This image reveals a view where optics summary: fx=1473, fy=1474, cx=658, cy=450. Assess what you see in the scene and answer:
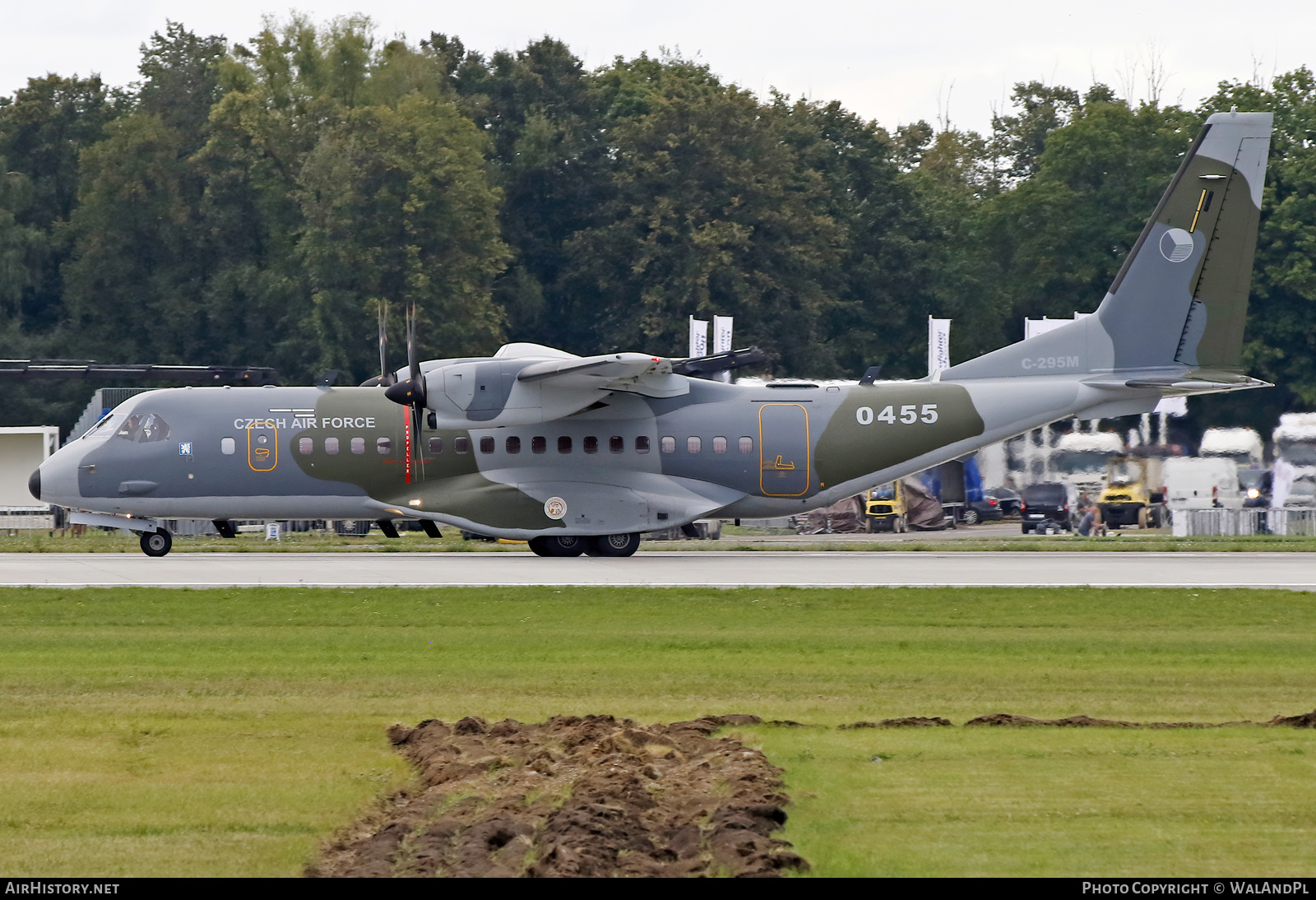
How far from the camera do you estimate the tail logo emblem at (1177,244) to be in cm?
3070

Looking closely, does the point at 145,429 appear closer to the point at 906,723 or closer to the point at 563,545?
the point at 563,545

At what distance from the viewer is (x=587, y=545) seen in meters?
31.6

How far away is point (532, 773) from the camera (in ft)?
33.2

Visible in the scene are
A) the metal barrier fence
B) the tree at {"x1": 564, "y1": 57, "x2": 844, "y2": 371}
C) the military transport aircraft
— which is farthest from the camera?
the tree at {"x1": 564, "y1": 57, "x2": 844, "y2": 371}

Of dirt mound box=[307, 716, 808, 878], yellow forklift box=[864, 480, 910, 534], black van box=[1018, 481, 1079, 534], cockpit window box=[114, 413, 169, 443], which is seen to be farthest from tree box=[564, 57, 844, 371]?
dirt mound box=[307, 716, 808, 878]

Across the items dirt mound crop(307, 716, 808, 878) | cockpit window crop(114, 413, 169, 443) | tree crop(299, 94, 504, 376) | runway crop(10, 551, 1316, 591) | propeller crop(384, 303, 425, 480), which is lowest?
runway crop(10, 551, 1316, 591)

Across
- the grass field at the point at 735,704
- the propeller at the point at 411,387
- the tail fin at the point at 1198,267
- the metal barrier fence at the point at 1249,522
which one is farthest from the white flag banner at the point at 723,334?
the grass field at the point at 735,704

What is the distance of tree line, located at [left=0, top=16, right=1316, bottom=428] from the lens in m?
60.7

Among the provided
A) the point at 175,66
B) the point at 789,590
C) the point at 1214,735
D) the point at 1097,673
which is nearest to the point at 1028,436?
the point at 789,590

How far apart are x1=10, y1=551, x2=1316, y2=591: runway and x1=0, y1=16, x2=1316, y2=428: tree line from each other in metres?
27.8

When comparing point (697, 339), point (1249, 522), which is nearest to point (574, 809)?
point (1249, 522)

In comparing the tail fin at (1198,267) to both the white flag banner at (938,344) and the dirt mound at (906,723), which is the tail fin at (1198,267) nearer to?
the white flag banner at (938,344)

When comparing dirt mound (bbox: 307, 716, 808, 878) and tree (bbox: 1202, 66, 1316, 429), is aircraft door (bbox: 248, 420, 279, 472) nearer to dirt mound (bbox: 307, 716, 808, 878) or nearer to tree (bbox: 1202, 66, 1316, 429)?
dirt mound (bbox: 307, 716, 808, 878)

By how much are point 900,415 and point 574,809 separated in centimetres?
2313
